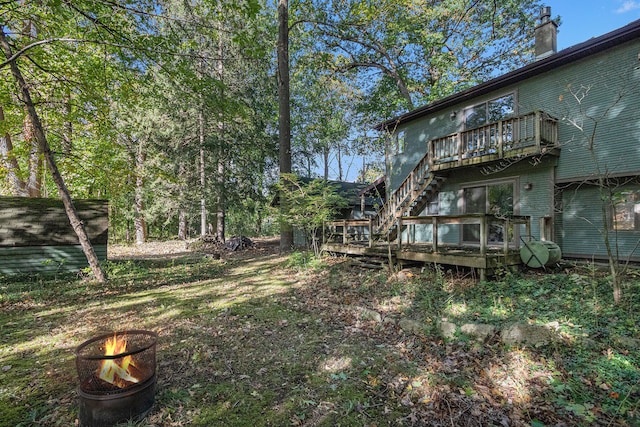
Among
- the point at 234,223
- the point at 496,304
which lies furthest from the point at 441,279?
the point at 234,223

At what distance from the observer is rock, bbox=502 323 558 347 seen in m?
3.69

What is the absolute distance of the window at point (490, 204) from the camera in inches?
386

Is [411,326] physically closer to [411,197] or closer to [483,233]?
[483,233]

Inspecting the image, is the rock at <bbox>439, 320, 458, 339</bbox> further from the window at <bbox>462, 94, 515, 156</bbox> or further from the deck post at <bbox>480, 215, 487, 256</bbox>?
the window at <bbox>462, 94, 515, 156</bbox>

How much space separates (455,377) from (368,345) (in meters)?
1.27

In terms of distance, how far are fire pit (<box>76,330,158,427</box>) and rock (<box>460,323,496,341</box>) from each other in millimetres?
4069

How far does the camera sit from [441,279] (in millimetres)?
6543

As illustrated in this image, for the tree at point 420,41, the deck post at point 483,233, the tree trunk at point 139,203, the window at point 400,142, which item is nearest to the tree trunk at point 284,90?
the tree at point 420,41

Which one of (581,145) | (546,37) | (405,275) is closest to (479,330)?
(405,275)

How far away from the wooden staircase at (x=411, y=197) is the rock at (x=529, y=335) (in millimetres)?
7196

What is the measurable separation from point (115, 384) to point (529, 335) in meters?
4.81

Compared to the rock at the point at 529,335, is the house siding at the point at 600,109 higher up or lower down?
higher up

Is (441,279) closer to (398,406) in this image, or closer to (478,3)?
(398,406)

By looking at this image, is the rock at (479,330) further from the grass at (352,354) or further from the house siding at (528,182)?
the house siding at (528,182)
